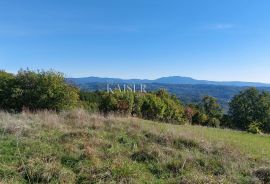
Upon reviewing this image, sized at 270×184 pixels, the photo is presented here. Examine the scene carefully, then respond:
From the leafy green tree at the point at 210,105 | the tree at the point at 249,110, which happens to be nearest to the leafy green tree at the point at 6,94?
the tree at the point at 249,110

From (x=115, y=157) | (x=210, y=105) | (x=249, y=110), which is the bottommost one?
(x=210, y=105)

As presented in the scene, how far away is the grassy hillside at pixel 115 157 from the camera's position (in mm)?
9625

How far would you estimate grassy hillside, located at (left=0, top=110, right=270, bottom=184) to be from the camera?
9.62 meters

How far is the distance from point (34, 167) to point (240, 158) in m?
6.21

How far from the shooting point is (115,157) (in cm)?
Result: 1124

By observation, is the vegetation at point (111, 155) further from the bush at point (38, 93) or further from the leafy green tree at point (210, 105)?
the leafy green tree at point (210, 105)

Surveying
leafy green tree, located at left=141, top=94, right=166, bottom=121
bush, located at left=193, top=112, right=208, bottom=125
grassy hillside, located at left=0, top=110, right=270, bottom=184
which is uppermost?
grassy hillside, located at left=0, top=110, right=270, bottom=184

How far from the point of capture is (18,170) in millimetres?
9664

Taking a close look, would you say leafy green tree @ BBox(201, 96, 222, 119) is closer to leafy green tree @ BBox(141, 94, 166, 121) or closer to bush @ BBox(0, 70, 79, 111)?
→ leafy green tree @ BBox(141, 94, 166, 121)

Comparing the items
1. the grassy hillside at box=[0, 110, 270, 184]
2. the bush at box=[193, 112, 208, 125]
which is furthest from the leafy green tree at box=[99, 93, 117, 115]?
the bush at box=[193, 112, 208, 125]

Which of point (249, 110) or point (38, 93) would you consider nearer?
point (38, 93)

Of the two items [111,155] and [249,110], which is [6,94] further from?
[249,110]

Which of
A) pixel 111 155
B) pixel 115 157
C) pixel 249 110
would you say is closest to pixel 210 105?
pixel 249 110

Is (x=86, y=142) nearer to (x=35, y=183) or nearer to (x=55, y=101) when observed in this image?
(x=35, y=183)
